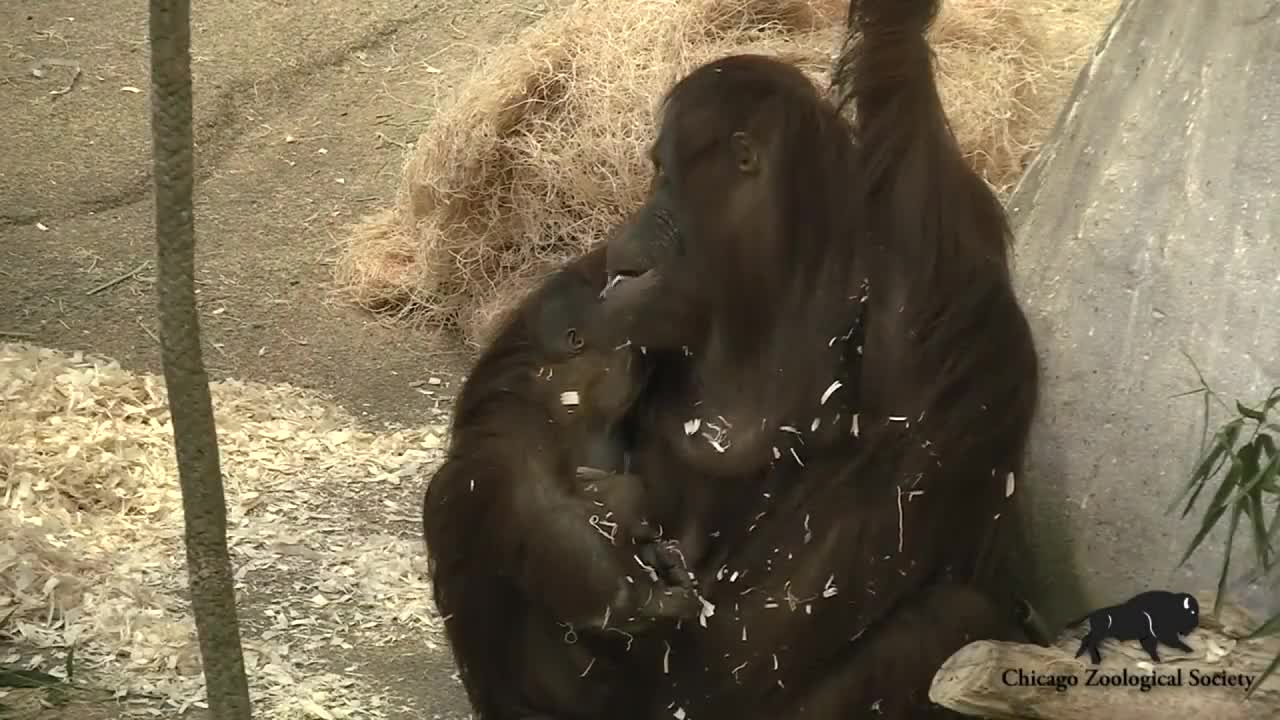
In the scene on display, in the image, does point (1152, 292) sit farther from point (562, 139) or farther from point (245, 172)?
point (245, 172)

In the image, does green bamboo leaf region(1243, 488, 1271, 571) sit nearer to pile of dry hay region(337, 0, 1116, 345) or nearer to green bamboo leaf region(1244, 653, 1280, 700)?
green bamboo leaf region(1244, 653, 1280, 700)

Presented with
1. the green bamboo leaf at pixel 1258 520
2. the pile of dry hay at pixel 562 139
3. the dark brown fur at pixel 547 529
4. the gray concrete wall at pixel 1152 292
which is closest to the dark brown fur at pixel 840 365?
the dark brown fur at pixel 547 529

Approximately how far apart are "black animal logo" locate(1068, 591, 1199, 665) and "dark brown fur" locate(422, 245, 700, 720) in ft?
1.59

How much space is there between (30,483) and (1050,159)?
1820 millimetres

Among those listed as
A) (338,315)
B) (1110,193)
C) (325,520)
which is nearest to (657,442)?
(1110,193)

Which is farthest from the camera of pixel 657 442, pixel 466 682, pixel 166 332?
pixel 466 682

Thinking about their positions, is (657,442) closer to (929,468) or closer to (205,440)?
(929,468)

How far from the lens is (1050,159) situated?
88.0 inches

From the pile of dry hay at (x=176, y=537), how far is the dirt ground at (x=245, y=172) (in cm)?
6

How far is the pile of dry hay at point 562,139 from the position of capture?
3.34 meters

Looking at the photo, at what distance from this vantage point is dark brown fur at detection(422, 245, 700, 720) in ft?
5.61

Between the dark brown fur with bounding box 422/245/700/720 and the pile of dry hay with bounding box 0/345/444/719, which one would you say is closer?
the dark brown fur with bounding box 422/245/700/720

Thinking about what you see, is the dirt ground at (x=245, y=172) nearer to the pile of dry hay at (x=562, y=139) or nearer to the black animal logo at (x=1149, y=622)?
the pile of dry hay at (x=562, y=139)

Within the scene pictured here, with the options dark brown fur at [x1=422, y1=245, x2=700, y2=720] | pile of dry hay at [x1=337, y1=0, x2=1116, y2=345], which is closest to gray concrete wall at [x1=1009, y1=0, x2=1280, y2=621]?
dark brown fur at [x1=422, y1=245, x2=700, y2=720]
